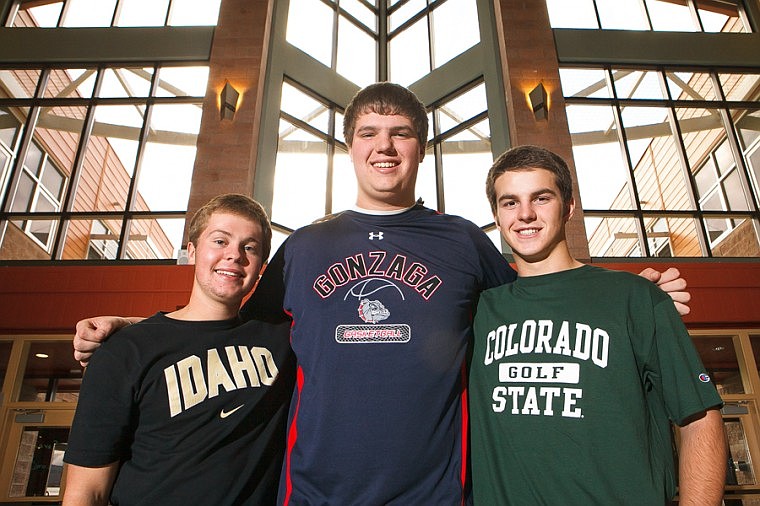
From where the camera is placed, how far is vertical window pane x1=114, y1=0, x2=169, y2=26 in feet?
27.3

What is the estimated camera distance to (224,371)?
1664 mm

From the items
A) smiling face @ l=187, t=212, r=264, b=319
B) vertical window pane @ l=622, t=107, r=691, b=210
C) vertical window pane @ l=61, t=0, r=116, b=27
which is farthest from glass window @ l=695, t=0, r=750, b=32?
vertical window pane @ l=61, t=0, r=116, b=27

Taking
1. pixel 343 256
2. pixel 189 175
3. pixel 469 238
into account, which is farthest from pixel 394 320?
pixel 189 175

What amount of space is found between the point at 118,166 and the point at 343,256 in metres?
6.85

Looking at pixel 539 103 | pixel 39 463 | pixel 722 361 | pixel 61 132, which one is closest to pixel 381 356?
pixel 39 463

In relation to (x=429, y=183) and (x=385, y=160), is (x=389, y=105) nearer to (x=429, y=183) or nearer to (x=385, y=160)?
(x=385, y=160)

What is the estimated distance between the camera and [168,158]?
724 centimetres

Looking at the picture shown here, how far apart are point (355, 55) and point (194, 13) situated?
301 cm

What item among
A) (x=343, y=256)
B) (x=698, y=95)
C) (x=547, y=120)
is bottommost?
(x=343, y=256)

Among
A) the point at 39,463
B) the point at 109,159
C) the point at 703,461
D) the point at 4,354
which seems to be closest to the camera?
the point at 703,461

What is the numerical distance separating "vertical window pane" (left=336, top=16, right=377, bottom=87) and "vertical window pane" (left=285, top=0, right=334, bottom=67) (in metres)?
0.26

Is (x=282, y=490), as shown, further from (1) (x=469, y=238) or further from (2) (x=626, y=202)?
(2) (x=626, y=202)

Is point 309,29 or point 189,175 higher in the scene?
point 309,29

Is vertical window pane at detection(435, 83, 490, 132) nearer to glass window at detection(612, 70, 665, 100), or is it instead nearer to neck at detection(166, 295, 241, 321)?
glass window at detection(612, 70, 665, 100)
